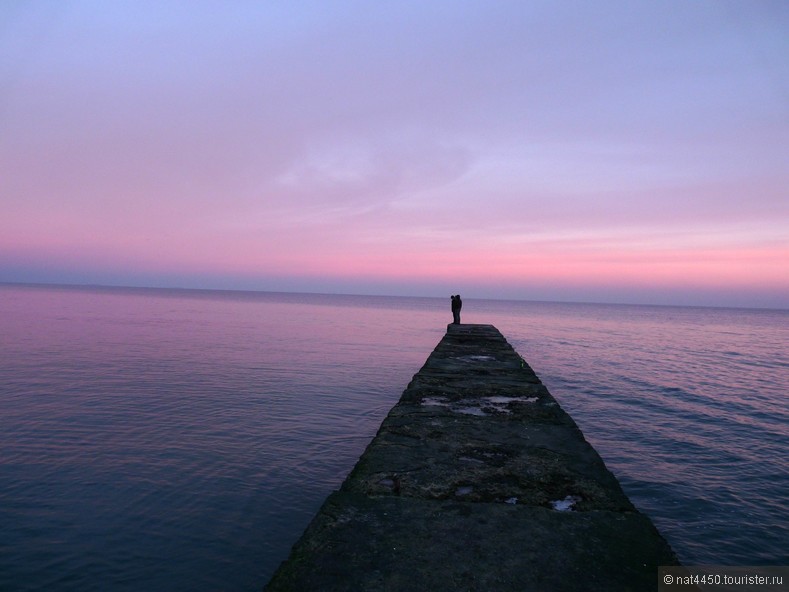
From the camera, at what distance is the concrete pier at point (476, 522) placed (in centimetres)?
314

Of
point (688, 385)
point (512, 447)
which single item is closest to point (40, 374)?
point (512, 447)

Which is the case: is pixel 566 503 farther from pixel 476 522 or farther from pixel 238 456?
pixel 238 456

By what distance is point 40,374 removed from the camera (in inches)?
623

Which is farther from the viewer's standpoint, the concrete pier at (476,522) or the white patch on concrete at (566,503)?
the white patch on concrete at (566,503)

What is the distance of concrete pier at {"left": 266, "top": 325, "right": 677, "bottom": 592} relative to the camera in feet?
10.3

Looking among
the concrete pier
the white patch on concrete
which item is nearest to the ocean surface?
the concrete pier

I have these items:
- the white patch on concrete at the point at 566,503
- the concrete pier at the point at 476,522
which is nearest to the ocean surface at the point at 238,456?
the concrete pier at the point at 476,522

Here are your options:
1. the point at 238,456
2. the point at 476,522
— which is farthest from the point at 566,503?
the point at 238,456

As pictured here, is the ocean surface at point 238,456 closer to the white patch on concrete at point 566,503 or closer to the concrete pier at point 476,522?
the concrete pier at point 476,522

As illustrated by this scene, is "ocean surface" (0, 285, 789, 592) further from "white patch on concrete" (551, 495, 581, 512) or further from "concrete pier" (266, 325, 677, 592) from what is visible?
"white patch on concrete" (551, 495, 581, 512)

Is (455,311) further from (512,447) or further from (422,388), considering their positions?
(512,447)

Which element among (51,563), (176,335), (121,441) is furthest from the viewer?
(176,335)

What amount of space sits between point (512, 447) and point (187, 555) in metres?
4.21

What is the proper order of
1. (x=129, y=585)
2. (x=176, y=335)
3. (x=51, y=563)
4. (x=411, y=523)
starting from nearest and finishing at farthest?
(x=411, y=523) < (x=129, y=585) < (x=51, y=563) < (x=176, y=335)
